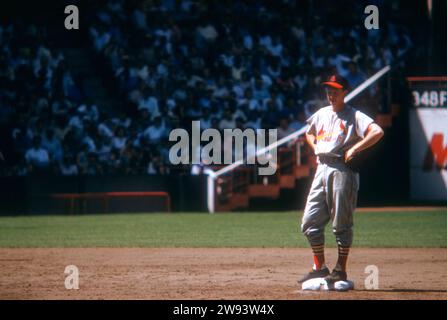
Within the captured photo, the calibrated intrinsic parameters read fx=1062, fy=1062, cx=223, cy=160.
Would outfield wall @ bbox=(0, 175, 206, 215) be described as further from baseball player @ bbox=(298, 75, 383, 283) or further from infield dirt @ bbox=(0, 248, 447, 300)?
baseball player @ bbox=(298, 75, 383, 283)

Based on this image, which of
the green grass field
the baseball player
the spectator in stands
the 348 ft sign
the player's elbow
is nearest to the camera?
the player's elbow

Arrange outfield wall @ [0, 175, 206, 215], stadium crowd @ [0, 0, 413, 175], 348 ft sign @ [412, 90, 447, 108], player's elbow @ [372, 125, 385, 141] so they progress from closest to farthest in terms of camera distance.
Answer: player's elbow @ [372, 125, 385, 141], outfield wall @ [0, 175, 206, 215], stadium crowd @ [0, 0, 413, 175], 348 ft sign @ [412, 90, 447, 108]

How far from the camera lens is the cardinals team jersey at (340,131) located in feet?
35.4

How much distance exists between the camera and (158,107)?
23719 millimetres

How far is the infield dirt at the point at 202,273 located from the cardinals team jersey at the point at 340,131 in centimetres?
146

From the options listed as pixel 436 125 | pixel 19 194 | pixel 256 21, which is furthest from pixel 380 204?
pixel 19 194

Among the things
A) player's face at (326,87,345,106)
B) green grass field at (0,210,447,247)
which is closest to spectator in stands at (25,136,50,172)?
green grass field at (0,210,447,247)

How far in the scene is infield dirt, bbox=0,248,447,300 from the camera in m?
10.6

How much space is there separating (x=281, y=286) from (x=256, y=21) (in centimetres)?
1534

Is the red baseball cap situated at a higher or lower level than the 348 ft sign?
lower

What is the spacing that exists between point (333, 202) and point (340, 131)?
28.6 inches

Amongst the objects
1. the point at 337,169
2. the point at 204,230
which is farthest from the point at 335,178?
the point at 204,230

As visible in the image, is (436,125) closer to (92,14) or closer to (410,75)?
(410,75)
